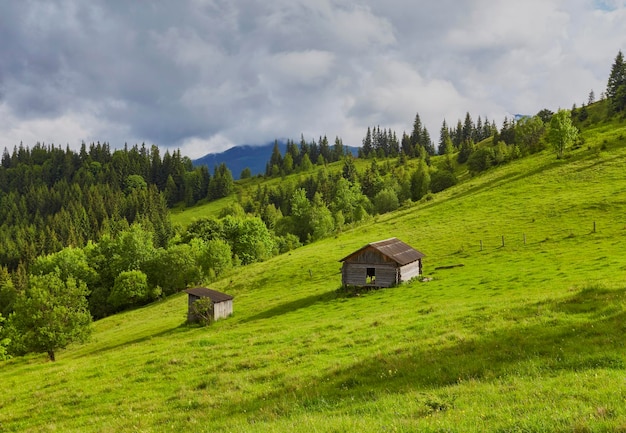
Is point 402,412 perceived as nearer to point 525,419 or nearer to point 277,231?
point 525,419

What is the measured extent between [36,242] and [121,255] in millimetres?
81495

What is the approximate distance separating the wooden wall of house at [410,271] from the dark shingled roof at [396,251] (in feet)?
2.82

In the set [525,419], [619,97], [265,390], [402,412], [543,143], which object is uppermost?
[619,97]

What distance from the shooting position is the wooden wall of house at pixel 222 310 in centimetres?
4747

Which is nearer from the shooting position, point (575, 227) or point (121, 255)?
point (575, 227)

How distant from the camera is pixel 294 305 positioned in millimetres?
45344

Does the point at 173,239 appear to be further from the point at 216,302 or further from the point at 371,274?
the point at 371,274

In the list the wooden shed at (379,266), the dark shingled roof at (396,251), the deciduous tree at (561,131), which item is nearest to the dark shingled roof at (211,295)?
the wooden shed at (379,266)

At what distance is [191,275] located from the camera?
92.2 metres

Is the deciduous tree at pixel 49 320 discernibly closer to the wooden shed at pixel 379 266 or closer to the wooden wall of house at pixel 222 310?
the wooden wall of house at pixel 222 310

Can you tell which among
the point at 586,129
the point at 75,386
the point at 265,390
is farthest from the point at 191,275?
the point at 586,129

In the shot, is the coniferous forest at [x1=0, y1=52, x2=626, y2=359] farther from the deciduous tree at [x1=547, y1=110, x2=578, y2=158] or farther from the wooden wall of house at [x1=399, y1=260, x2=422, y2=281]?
the wooden wall of house at [x1=399, y1=260, x2=422, y2=281]

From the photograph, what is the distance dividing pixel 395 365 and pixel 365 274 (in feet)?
106

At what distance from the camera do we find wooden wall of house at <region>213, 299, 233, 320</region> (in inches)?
1869
